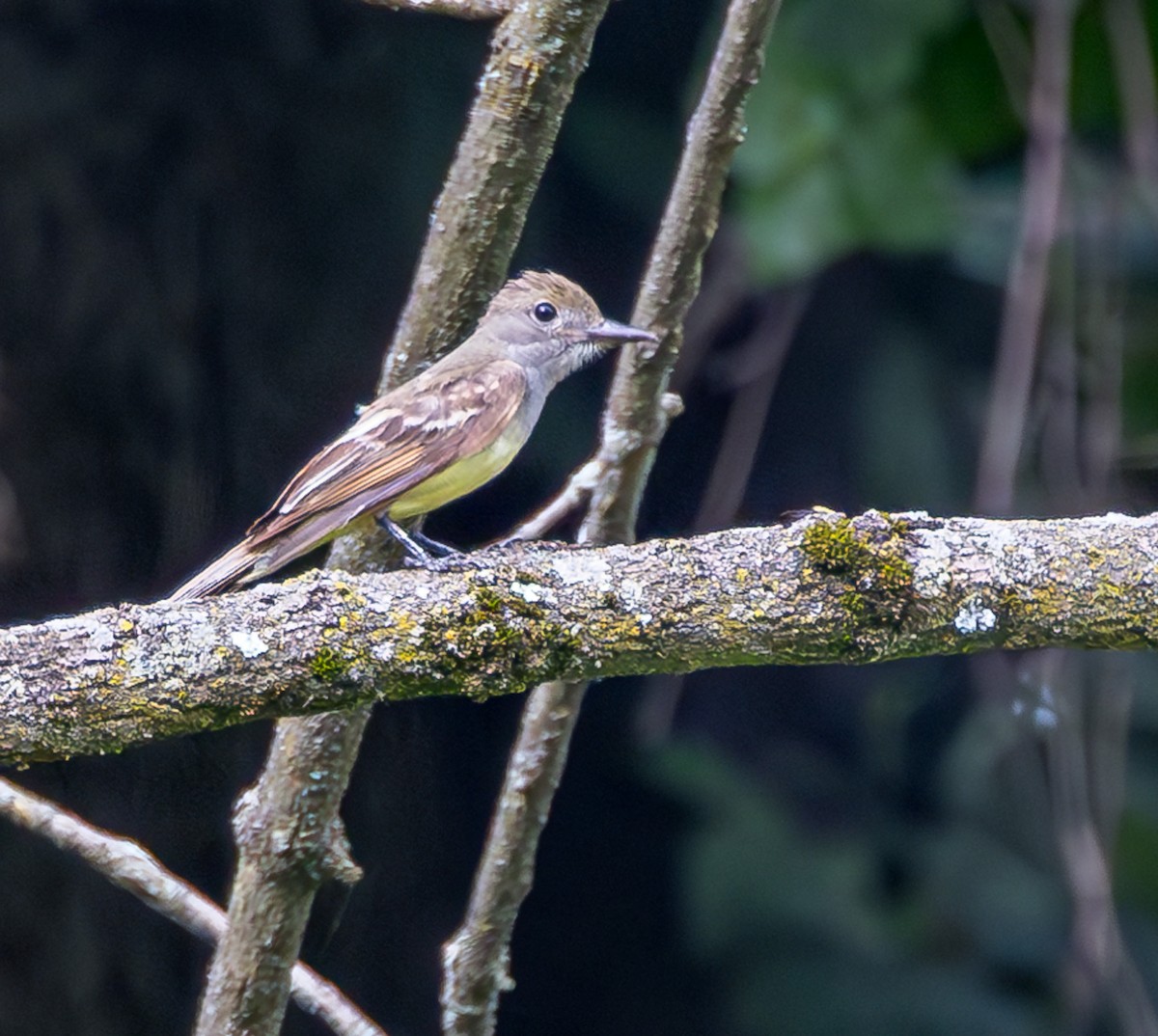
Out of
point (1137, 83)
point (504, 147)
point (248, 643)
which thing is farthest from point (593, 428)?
point (248, 643)

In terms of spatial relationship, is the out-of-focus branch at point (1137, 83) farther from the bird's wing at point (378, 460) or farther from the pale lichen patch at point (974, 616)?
the pale lichen patch at point (974, 616)

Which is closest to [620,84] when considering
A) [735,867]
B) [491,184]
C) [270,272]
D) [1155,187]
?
[270,272]

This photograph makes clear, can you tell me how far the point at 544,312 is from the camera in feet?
12.8

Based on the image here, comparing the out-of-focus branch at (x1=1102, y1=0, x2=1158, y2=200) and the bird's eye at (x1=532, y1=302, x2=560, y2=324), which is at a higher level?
the out-of-focus branch at (x1=1102, y1=0, x2=1158, y2=200)

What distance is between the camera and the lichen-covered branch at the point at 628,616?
1934mm

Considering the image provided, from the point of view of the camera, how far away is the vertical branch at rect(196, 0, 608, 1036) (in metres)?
2.79

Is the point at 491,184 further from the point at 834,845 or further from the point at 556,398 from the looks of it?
the point at 834,845

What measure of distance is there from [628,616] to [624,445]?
3.53 ft

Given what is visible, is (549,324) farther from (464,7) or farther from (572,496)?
(464,7)

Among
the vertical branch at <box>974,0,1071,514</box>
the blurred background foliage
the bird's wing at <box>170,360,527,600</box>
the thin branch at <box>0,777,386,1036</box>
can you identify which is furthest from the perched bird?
the vertical branch at <box>974,0,1071,514</box>

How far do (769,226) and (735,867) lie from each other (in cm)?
181

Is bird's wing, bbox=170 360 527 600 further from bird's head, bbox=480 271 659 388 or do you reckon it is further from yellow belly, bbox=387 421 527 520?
bird's head, bbox=480 271 659 388

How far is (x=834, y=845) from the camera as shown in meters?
4.41

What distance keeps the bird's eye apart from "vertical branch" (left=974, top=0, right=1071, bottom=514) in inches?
45.4
